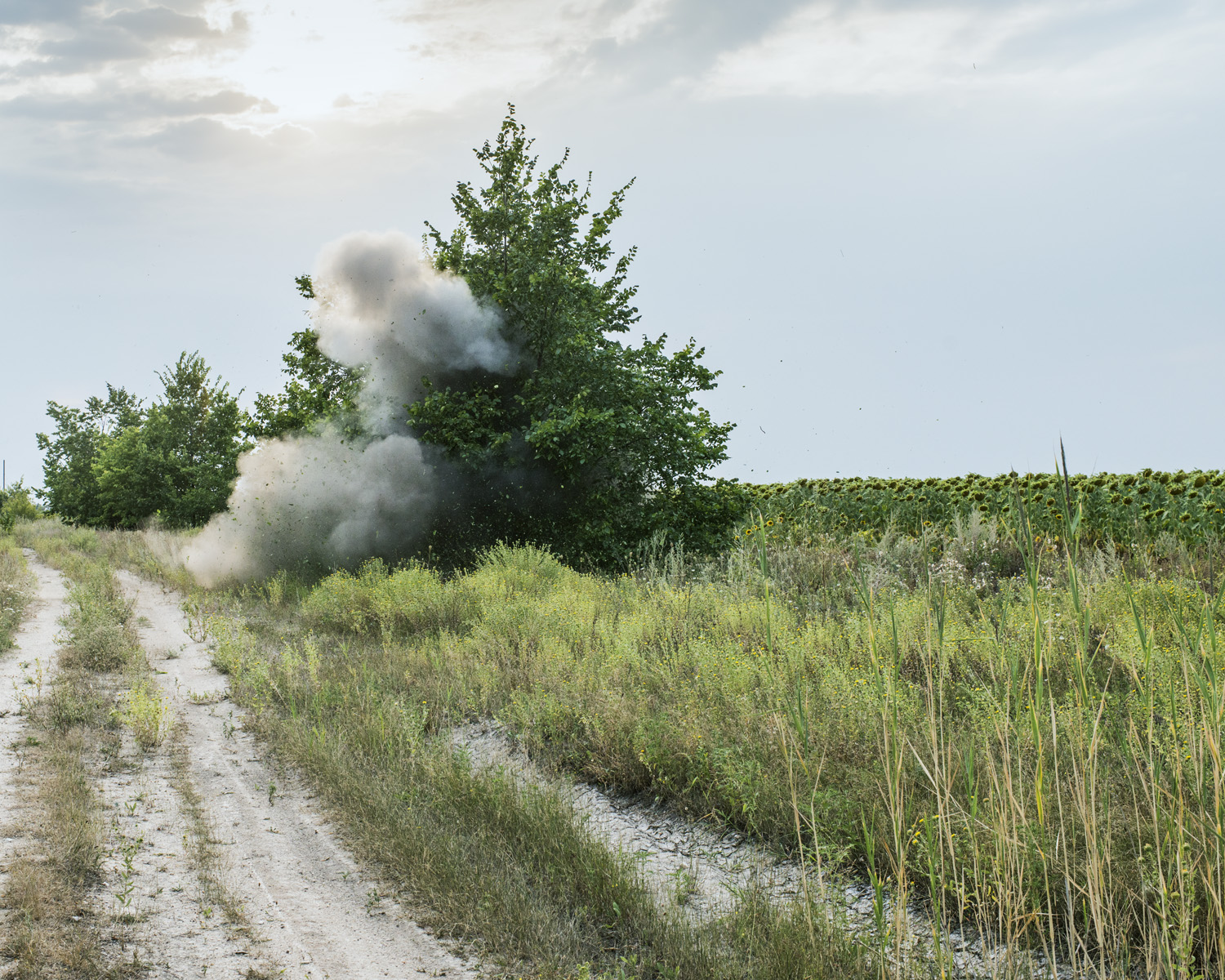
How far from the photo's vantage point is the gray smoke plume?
15102 millimetres

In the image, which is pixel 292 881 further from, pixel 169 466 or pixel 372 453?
pixel 169 466

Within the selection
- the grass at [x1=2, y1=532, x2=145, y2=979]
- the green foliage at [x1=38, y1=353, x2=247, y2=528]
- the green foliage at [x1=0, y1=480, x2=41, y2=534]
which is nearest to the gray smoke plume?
the grass at [x1=2, y1=532, x2=145, y2=979]

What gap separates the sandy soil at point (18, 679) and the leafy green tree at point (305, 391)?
5137 millimetres

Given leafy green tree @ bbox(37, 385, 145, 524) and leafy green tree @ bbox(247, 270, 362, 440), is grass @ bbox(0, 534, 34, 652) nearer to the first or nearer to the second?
leafy green tree @ bbox(247, 270, 362, 440)

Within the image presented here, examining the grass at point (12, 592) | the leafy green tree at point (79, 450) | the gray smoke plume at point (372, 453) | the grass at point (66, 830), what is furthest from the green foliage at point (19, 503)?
the grass at point (66, 830)

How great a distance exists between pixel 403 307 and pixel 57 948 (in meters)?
13.2

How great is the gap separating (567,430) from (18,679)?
8.30 metres

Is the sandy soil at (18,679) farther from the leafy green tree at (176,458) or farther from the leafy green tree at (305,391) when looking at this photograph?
the leafy green tree at (176,458)

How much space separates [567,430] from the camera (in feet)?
46.4

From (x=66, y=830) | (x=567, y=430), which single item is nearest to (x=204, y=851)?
(x=66, y=830)

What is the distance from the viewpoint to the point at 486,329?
616 inches

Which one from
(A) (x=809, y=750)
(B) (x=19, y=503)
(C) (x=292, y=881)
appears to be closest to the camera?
(A) (x=809, y=750)

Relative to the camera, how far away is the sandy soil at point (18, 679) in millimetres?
4836

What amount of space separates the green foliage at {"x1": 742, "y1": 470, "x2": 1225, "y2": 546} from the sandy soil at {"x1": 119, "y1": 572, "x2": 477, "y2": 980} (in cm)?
574
